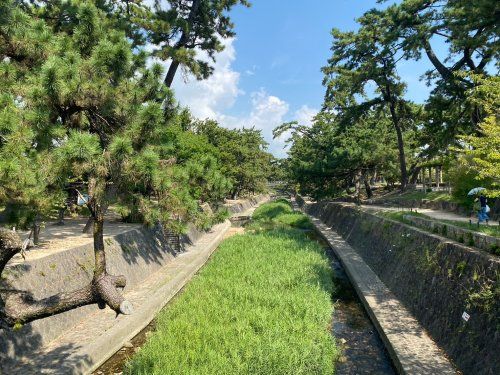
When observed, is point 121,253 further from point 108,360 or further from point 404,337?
point 404,337

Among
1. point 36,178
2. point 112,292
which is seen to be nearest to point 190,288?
point 36,178

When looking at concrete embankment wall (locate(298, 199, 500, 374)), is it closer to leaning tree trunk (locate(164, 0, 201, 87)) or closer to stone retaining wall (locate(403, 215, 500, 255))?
stone retaining wall (locate(403, 215, 500, 255))

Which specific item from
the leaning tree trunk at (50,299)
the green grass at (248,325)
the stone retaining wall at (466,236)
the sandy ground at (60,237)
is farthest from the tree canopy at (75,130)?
the stone retaining wall at (466,236)

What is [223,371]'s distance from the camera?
22.5ft

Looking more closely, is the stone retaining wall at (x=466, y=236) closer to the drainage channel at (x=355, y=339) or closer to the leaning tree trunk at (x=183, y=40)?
the drainage channel at (x=355, y=339)

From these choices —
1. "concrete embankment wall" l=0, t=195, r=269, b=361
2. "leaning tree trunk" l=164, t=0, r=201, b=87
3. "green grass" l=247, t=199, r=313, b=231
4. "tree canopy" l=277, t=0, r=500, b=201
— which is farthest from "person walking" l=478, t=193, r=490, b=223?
"green grass" l=247, t=199, r=313, b=231

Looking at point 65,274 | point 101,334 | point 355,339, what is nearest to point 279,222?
point 355,339

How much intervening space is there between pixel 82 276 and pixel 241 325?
4.73 metres

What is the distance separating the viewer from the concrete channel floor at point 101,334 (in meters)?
7.25

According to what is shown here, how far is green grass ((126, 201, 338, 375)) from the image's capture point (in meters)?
7.25

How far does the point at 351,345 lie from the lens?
30.8 ft

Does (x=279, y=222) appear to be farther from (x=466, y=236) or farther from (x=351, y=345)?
(x=466, y=236)

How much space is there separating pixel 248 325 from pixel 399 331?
3.54 m

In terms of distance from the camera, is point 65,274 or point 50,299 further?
point 65,274
